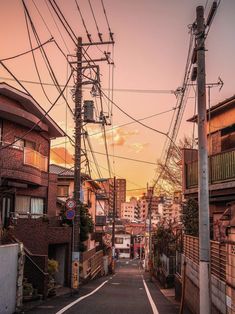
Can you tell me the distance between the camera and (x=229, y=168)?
17547 millimetres

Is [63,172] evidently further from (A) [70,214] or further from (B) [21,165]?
(A) [70,214]

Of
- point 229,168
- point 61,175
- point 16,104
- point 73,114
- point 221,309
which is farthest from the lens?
point 61,175

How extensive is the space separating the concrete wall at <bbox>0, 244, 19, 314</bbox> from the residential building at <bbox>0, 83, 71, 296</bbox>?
424cm

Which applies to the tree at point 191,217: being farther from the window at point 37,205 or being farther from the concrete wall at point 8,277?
the window at point 37,205

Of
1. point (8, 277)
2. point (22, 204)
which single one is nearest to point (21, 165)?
point (22, 204)

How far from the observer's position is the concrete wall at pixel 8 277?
13.3 metres

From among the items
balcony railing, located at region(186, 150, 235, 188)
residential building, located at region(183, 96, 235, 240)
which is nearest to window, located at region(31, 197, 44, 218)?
residential building, located at region(183, 96, 235, 240)

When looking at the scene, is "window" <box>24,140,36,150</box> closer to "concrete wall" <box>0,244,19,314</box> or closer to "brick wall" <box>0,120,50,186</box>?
"brick wall" <box>0,120,50,186</box>

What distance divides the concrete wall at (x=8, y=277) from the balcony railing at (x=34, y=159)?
40.3ft

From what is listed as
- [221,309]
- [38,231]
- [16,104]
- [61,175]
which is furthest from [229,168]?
[61,175]

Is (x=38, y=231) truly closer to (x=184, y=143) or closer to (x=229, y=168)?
(x=229, y=168)

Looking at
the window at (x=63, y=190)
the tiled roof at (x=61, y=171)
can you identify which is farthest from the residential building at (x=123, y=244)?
Result: the window at (x=63, y=190)

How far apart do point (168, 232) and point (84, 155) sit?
1725 cm

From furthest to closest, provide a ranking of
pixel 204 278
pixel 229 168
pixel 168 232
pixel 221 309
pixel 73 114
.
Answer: pixel 168 232 → pixel 73 114 → pixel 229 168 → pixel 221 309 → pixel 204 278
